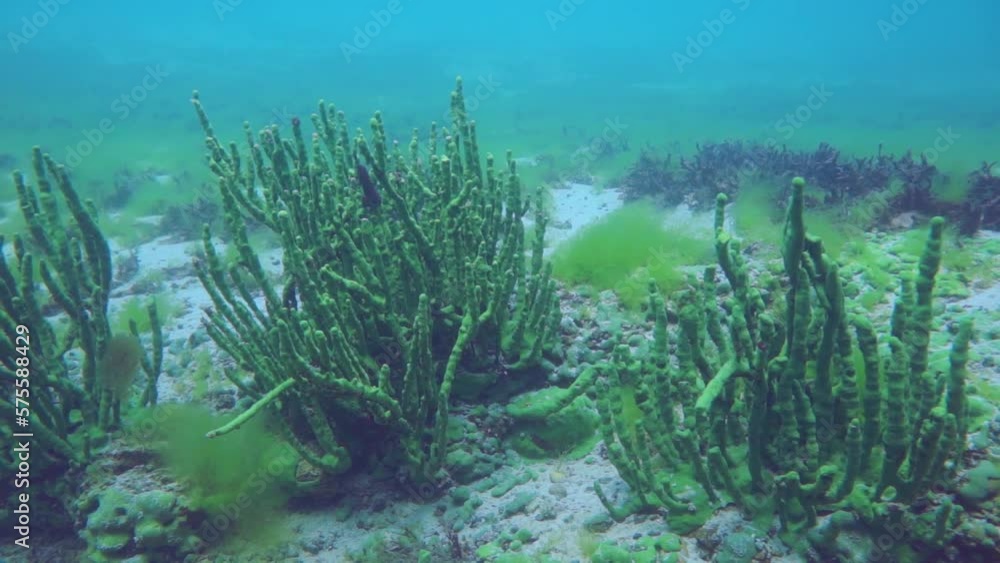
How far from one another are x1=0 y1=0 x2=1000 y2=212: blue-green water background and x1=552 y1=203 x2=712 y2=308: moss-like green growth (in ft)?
17.8

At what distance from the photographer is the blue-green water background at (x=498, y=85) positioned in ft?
63.0

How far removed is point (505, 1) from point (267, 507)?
579 ft


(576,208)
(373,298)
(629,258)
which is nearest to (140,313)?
(373,298)

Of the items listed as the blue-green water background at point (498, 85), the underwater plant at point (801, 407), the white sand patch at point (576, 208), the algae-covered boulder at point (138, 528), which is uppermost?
the blue-green water background at point (498, 85)

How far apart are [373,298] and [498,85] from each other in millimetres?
37227

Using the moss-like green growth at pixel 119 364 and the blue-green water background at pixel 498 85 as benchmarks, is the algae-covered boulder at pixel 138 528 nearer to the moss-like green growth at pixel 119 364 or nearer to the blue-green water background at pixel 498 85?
the moss-like green growth at pixel 119 364

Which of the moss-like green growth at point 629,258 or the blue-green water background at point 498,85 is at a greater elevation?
the blue-green water background at point 498,85

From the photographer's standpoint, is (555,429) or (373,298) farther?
(555,429)

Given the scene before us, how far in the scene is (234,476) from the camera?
3.85m

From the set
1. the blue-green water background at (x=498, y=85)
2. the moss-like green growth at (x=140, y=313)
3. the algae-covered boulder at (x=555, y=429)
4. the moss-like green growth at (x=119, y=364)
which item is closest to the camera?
the algae-covered boulder at (x=555, y=429)

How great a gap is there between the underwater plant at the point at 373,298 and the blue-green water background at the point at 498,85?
860cm

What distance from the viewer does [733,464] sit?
2979 millimetres

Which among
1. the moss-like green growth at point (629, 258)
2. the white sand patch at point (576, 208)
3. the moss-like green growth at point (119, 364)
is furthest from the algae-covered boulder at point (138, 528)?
the white sand patch at point (576, 208)

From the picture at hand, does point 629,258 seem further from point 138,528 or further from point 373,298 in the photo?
point 138,528
